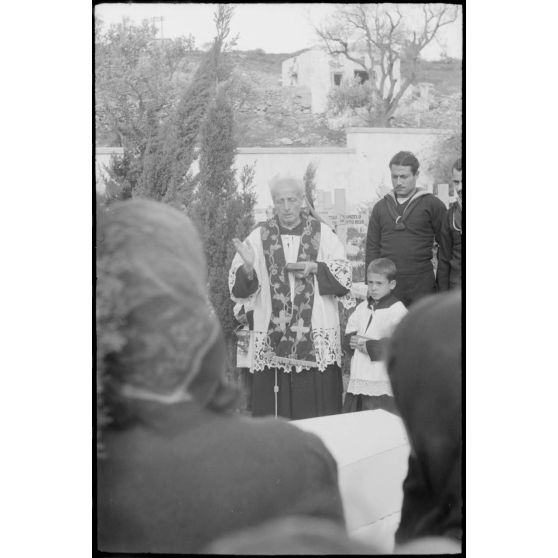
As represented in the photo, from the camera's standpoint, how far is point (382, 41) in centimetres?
427

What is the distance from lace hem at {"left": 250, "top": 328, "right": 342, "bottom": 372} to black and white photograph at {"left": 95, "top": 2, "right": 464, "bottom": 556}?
10 mm

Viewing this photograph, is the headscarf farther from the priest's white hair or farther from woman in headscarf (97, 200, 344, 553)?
the priest's white hair

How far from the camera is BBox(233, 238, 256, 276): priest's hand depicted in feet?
14.2

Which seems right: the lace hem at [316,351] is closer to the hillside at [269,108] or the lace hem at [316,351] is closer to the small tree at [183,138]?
the small tree at [183,138]

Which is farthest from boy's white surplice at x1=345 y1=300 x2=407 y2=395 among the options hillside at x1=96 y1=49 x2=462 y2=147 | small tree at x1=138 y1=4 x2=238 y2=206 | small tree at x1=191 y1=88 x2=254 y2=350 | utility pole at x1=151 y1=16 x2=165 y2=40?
utility pole at x1=151 y1=16 x2=165 y2=40

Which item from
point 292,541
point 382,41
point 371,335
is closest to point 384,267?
point 371,335

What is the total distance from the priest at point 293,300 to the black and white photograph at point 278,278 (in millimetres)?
10

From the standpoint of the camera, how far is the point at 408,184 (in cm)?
430

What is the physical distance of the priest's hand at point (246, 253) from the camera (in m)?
4.34

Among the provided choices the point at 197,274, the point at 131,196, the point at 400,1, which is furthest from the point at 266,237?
the point at 400,1

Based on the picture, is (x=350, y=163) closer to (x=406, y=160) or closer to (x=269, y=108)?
(x=406, y=160)

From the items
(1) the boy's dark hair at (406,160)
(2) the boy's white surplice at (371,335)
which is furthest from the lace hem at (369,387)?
(1) the boy's dark hair at (406,160)

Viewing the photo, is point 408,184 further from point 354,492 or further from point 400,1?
point 354,492
